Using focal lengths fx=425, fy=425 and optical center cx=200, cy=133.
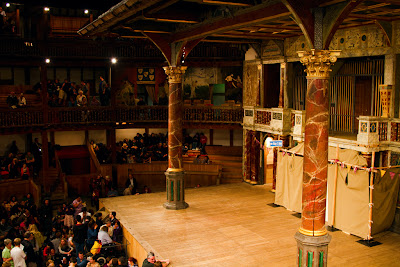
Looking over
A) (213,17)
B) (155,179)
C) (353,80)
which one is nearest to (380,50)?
(353,80)

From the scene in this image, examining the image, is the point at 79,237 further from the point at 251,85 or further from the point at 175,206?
the point at 251,85

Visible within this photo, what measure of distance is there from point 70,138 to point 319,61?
65.6ft

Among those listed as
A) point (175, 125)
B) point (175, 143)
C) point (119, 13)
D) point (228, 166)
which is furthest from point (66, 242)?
point (228, 166)

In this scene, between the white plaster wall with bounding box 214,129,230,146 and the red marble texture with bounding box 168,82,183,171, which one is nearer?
the red marble texture with bounding box 168,82,183,171

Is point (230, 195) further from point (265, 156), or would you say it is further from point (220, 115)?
point (220, 115)

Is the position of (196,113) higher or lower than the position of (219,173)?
higher

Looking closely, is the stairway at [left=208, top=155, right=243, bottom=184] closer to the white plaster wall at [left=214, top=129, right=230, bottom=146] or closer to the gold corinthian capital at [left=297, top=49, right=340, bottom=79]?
the white plaster wall at [left=214, top=129, right=230, bottom=146]

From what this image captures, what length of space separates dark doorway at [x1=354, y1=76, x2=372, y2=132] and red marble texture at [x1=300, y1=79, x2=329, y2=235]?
7.68 m

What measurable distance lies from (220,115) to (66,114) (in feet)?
24.8

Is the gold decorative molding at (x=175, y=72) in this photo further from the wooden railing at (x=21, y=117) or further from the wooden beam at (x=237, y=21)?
the wooden railing at (x=21, y=117)

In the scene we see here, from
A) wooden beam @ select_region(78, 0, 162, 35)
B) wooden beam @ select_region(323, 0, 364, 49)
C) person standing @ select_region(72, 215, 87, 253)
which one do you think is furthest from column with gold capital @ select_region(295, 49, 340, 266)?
person standing @ select_region(72, 215, 87, 253)

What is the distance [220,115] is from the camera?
2105 cm

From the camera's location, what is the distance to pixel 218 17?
11.6m

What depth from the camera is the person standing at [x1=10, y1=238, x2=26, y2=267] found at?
10.7 meters
